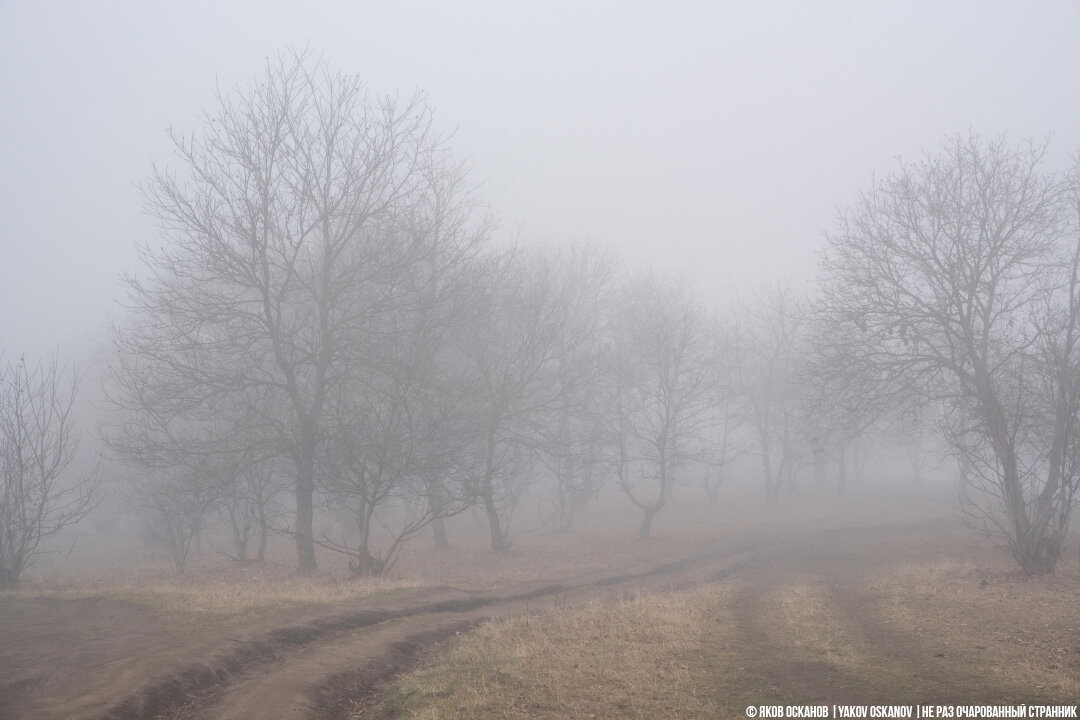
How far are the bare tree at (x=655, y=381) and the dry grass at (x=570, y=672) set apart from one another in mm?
14318

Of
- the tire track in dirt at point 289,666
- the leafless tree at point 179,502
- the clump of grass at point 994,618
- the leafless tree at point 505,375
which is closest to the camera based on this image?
the tire track in dirt at point 289,666

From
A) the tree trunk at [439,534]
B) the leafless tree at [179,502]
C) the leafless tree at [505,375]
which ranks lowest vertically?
the tree trunk at [439,534]

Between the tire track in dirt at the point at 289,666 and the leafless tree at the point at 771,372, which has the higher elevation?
the leafless tree at the point at 771,372

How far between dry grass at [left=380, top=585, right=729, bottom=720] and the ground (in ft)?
0.12

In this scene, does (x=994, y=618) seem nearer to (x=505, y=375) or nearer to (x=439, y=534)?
(x=505, y=375)

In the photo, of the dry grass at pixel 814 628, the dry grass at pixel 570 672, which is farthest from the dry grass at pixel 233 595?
the dry grass at pixel 814 628

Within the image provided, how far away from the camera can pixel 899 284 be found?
829 inches

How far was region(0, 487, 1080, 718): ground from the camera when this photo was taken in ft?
25.2

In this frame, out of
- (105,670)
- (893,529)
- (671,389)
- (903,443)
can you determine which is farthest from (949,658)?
(903,443)

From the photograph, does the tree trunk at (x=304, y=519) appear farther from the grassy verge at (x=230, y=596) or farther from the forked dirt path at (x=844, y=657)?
the forked dirt path at (x=844, y=657)

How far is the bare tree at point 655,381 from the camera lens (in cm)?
2775

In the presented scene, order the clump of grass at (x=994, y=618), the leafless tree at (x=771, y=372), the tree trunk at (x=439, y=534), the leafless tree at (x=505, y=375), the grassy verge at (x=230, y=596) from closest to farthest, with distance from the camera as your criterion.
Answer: the clump of grass at (x=994, y=618) < the grassy verge at (x=230, y=596) < the leafless tree at (x=505, y=375) < the tree trunk at (x=439, y=534) < the leafless tree at (x=771, y=372)

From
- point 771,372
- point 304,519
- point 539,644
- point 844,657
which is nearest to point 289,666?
point 539,644

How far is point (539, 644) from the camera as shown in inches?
396
